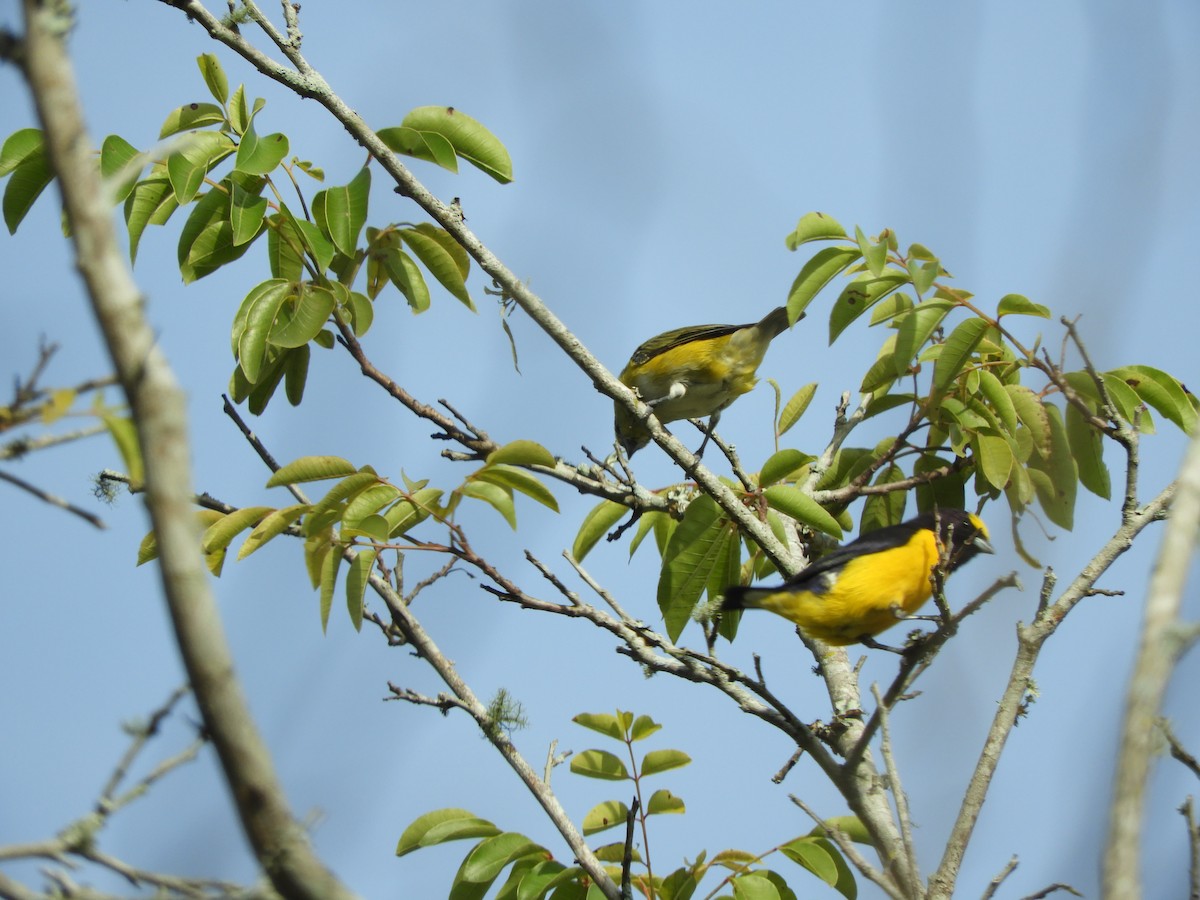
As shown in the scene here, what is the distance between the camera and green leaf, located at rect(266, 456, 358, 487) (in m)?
3.52

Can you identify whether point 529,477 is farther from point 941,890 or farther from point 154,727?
point 154,727

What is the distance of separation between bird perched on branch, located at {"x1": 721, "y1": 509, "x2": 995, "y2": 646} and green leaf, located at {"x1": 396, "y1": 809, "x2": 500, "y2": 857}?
3.86ft

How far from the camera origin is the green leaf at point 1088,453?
4.26 meters

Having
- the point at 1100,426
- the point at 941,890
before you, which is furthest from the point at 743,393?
the point at 941,890

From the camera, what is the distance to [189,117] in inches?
165

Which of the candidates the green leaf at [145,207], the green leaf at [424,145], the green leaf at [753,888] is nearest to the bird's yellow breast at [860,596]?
the green leaf at [753,888]

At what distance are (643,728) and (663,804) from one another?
286 millimetres

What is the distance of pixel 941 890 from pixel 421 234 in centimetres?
299

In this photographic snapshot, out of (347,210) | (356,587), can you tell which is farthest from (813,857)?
(347,210)

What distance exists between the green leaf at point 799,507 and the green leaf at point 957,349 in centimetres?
63

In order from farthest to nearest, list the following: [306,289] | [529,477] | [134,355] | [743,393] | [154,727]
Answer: [743,393] → [306,289] → [529,477] → [154,727] → [134,355]

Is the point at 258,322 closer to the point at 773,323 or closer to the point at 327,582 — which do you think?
the point at 327,582

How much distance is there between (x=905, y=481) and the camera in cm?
466

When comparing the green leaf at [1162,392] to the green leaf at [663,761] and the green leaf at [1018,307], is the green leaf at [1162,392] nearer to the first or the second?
the green leaf at [1018,307]
